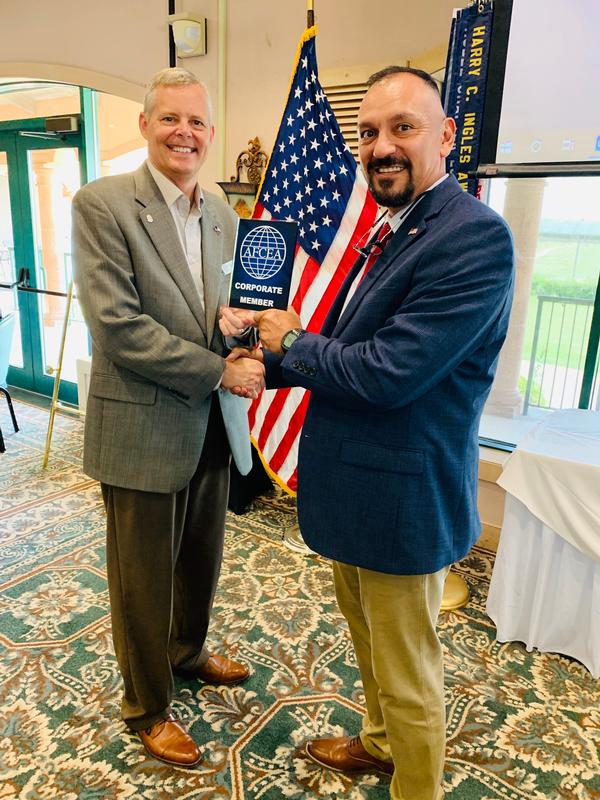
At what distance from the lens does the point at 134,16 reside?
399cm

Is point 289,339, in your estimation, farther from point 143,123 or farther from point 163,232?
point 143,123

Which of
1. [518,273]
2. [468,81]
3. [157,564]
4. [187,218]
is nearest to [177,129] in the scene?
[187,218]

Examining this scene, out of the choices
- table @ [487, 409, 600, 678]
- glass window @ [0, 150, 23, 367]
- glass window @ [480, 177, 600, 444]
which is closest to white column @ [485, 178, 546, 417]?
glass window @ [480, 177, 600, 444]

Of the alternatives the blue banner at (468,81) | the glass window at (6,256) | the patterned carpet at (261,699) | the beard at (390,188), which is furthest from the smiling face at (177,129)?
the glass window at (6,256)

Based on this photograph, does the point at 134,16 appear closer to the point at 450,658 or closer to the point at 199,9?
the point at 199,9

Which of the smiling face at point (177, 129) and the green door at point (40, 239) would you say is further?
the green door at point (40, 239)

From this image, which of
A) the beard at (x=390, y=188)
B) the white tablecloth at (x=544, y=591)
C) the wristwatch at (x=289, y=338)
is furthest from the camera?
the white tablecloth at (x=544, y=591)

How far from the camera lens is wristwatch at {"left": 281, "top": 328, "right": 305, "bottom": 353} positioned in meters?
1.36

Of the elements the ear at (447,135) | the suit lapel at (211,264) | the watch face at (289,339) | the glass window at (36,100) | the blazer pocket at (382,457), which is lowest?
the blazer pocket at (382,457)

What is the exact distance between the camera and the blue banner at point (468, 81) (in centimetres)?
249

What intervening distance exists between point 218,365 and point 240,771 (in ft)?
3.75

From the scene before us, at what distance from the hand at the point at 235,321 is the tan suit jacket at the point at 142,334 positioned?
0.08 meters

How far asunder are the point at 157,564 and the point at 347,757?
0.77 metres

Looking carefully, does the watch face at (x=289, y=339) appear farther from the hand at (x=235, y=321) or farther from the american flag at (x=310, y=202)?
the american flag at (x=310, y=202)
